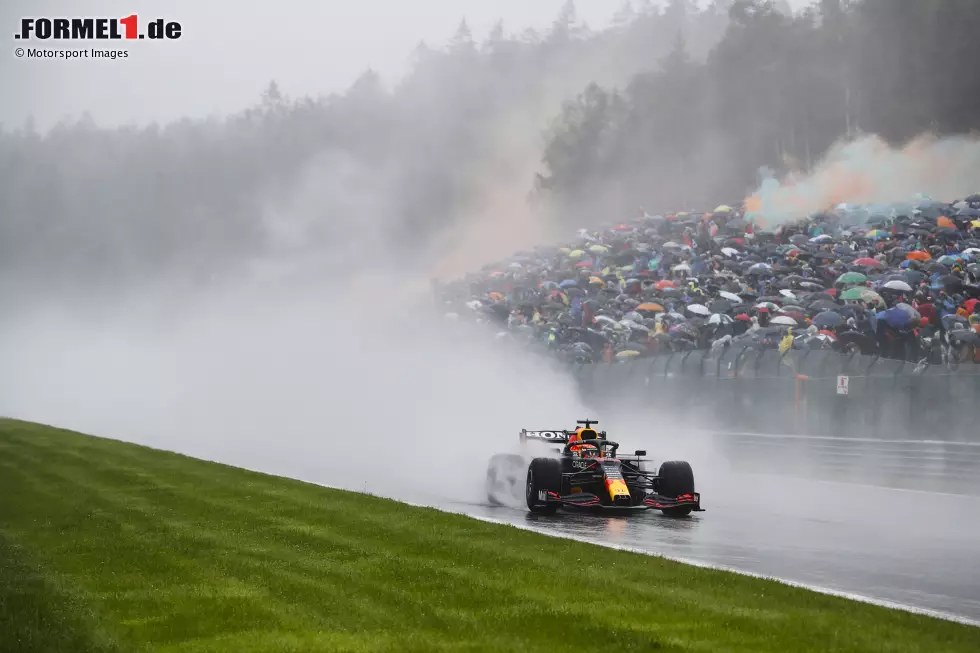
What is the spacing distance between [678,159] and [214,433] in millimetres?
35158

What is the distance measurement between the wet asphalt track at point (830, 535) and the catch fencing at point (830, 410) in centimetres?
261

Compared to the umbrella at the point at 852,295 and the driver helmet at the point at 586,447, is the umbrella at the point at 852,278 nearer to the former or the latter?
the umbrella at the point at 852,295

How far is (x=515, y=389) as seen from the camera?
38.7m

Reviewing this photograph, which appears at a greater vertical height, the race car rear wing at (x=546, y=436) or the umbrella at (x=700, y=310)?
the umbrella at (x=700, y=310)

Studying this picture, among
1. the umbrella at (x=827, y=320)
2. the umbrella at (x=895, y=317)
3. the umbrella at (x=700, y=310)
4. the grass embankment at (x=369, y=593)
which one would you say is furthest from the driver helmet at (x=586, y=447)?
the umbrella at (x=700, y=310)

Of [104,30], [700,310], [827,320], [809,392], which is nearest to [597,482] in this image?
[809,392]

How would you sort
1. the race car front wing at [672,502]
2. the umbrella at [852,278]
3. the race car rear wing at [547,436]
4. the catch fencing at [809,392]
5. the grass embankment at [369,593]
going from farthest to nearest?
the umbrella at [852,278]
the catch fencing at [809,392]
the race car rear wing at [547,436]
the race car front wing at [672,502]
the grass embankment at [369,593]

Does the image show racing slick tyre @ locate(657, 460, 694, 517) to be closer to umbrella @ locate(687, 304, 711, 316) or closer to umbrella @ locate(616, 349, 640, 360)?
umbrella @ locate(616, 349, 640, 360)

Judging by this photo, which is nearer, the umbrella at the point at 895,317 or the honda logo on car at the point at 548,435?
the honda logo on car at the point at 548,435

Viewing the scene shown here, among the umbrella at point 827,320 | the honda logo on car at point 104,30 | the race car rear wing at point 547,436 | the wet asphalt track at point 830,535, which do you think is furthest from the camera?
the honda logo on car at point 104,30

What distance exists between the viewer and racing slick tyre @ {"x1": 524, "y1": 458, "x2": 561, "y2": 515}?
17.9 m

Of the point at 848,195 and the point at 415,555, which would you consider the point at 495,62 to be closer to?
the point at 848,195

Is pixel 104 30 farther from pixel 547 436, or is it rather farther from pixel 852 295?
pixel 547 436

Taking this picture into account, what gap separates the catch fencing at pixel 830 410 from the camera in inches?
963
